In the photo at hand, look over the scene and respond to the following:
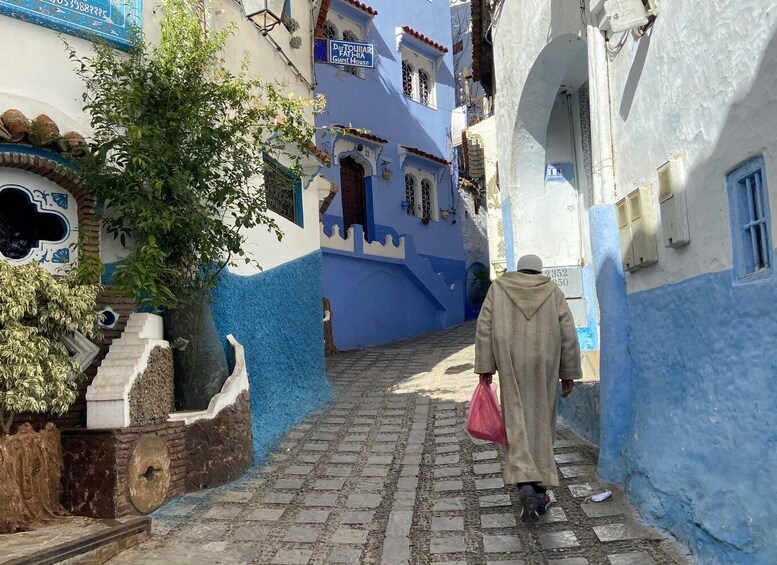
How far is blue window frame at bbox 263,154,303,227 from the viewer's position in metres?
6.43

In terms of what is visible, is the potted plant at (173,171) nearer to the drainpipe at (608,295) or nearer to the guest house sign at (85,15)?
the guest house sign at (85,15)

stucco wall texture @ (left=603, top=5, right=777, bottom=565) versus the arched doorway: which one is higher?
the arched doorway

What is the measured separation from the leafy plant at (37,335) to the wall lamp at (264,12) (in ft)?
11.9

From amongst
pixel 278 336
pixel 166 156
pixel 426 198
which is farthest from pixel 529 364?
pixel 426 198

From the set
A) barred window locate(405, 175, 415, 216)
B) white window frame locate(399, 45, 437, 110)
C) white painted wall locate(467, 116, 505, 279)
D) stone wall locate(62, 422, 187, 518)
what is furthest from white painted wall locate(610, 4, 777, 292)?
white window frame locate(399, 45, 437, 110)

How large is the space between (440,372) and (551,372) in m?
5.61

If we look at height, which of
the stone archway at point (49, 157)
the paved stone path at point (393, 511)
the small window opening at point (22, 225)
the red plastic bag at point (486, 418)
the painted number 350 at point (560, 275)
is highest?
the stone archway at point (49, 157)

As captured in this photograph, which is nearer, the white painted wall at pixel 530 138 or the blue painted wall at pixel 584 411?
the blue painted wall at pixel 584 411

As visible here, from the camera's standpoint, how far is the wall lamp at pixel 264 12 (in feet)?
21.5

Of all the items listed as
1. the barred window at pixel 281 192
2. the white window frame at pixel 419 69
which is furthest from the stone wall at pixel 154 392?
the white window frame at pixel 419 69

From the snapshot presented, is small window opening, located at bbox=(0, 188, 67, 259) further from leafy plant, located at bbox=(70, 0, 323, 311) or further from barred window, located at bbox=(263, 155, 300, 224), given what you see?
barred window, located at bbox=(263, 155, 300, 224)

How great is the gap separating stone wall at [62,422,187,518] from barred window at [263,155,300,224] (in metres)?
2.90

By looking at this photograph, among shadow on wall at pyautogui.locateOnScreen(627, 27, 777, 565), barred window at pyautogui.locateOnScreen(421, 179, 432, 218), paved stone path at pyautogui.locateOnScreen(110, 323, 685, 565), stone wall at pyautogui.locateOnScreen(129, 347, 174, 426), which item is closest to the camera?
shadow on wall at pyautogui.locateOnScreen(627, 27, 777, 565)

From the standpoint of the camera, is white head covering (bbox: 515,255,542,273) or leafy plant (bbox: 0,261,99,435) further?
white head covering (bbox: 515,255,542,273)
